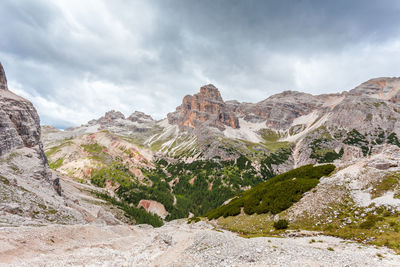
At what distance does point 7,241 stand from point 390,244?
3640 centimetres

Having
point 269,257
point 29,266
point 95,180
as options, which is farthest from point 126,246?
point 95,180

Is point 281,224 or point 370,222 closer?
point 370,222

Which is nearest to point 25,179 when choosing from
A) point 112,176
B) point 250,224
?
point 250,224

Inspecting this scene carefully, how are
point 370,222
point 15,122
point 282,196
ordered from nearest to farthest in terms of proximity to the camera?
point 370,222
point 282,196
point 15,122

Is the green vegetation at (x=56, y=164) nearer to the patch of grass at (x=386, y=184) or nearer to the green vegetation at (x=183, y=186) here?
the green vegetation at (x=183, y=186)

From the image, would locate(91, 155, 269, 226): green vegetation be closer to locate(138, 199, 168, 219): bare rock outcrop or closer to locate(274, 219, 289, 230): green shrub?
locate(138, 199, 168, 219): bare rock outcrop

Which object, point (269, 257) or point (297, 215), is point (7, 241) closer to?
point (269, 257)

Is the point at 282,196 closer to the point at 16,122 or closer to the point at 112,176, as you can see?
the point at 16,122

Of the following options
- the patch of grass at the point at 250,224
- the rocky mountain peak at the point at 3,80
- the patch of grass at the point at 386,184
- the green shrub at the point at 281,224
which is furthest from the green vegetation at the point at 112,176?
the patch of grass at the point at 386,184

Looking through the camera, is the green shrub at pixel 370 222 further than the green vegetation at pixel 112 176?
No

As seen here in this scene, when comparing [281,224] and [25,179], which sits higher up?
[25,179]

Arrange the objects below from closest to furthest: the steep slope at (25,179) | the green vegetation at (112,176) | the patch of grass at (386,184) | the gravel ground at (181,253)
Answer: the gravel ground at (181,253) < the steep slope at (25,179) < the patch of grass at (386,184) < the green vegetation at (112,176)

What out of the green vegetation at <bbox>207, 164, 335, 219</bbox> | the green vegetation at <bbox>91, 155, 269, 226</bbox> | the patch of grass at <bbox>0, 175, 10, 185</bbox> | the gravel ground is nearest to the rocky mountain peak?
the patch of grass at <bbox>0, 175, 10, 185</bbox>

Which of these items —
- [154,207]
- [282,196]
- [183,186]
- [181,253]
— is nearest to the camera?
[181,253]
